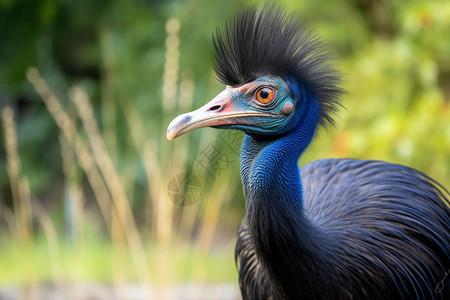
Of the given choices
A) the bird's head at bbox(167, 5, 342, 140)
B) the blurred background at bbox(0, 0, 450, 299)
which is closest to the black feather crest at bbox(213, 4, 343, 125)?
the bird's head at bbox(167, 5, 342, 140)

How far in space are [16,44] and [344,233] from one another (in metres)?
5.82

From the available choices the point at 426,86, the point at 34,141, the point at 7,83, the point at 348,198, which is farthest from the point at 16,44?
the point at 348,198

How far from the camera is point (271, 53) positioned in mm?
2307

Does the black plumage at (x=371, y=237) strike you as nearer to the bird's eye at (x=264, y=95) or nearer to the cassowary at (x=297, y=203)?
the cassowary at (x=297, y=203)

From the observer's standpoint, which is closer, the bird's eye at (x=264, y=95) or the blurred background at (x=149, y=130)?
the bird's eye at (x=264, y=95)

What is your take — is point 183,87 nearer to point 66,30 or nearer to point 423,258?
point 423,258

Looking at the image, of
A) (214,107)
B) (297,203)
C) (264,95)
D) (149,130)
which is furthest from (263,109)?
(149,130)

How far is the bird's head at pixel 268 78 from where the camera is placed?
225cm

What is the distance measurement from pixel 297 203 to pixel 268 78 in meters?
0.45

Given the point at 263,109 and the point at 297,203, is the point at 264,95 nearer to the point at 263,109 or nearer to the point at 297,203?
the point at 263,109

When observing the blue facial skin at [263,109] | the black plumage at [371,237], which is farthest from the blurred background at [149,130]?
the black plumage at [371,237]

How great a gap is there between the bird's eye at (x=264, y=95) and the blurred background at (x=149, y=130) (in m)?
0.39

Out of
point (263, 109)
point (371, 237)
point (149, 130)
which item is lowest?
point (371, 237)

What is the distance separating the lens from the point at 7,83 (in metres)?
7.40
